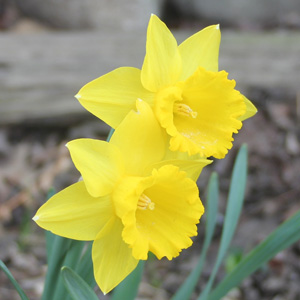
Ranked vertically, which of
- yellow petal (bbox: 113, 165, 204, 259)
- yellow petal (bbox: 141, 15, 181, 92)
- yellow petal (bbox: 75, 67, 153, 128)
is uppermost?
yellow petal (bbox: 141, 15, 181, 92)

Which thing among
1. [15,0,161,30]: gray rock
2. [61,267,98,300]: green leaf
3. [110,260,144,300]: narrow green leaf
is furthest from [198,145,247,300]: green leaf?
[15,0,161,30]: gray rock

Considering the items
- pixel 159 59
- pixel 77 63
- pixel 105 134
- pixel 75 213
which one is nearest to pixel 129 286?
pixel 75 213

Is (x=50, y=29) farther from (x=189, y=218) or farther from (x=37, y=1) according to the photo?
(x=189, y=218)

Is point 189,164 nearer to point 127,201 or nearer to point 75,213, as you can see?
point 127,201

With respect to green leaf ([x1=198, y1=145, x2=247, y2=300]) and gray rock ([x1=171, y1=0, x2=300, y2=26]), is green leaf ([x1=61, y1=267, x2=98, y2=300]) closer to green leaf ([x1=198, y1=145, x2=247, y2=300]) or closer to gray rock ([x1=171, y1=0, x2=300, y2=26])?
green leaf ([x1=198, y1=145, x2=247, y2=300])

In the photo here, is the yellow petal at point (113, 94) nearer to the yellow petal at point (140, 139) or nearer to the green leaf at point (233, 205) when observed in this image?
the yellow petal at point (140, 139)

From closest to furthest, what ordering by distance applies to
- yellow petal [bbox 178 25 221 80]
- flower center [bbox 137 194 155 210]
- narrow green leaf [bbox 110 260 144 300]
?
flower center [bbox 137 194 155 210] < yellow petal [bbox 178 25 221 80] < narrow green leaf [bbox 110 260 144 300]
